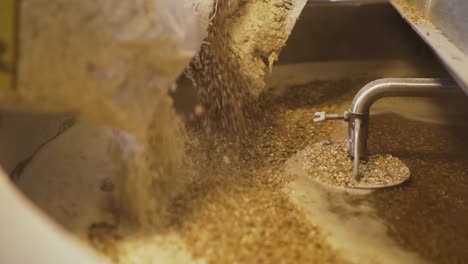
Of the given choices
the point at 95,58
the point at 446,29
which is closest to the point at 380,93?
the point at 446,29

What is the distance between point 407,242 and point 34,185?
3.33 feet

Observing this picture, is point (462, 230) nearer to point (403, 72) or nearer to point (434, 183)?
point (434, 183)

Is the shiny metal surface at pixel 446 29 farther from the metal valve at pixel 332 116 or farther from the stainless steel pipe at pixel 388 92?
the metal valve at pixel 332 116

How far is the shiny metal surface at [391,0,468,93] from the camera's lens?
137 cm


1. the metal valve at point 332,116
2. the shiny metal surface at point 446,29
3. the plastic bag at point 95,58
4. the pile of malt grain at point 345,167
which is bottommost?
the pile of malt grain at point 345,167

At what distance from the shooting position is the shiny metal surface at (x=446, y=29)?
53.8 inches

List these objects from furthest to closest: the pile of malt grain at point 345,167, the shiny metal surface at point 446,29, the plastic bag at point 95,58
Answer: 1. the pile of malt grain at point 345,167
2. the shiny metal surface at point 446,29
3. the plastic bag at point 95,58

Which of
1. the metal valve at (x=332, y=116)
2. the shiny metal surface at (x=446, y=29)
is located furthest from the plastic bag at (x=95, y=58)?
the shiny metal surface at (x=446, y=29)

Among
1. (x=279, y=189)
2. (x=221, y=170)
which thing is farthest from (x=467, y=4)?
(x=221, y=170)

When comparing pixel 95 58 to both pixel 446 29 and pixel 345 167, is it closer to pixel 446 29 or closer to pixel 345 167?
pixel 345 167

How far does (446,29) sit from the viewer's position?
161cm

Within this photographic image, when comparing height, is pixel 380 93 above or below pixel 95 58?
below

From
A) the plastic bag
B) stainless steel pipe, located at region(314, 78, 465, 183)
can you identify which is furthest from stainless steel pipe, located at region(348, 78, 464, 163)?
the plastic bag

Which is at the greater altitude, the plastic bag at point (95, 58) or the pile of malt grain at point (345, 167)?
the plastic bag at point (95, 58)
